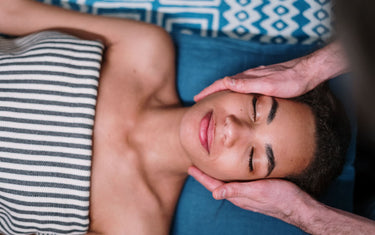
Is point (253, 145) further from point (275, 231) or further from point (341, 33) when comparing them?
point (341, 33)

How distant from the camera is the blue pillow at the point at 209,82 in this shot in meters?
1.62

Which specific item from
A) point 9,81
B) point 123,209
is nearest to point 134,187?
point 123,209

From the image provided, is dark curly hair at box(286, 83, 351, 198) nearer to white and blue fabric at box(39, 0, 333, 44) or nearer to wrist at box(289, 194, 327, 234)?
wrist at box(289, 194, 327, 234)

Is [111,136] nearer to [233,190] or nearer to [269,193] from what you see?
[233,190]

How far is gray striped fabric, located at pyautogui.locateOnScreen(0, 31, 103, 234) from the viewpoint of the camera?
4.16 feet

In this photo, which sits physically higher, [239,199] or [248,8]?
[248,8]

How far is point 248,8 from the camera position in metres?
1.98

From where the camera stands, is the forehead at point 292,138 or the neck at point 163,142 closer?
Result: the forehead at point 292,138

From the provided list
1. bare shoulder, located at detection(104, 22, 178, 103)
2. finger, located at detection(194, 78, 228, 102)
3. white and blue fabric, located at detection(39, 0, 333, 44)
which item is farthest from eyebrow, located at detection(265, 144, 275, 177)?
white and blue fabric, located at detection(39, 0, 333, 44)

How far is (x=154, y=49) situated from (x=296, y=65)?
0.69 meters

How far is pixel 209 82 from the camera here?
1.76 metres

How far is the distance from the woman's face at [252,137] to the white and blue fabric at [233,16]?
831 mm

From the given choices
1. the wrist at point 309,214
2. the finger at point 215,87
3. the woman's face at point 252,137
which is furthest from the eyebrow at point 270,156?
the finger at point 215,87

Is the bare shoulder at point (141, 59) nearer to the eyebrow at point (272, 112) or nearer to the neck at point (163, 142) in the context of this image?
the neck at point (163, 142)
